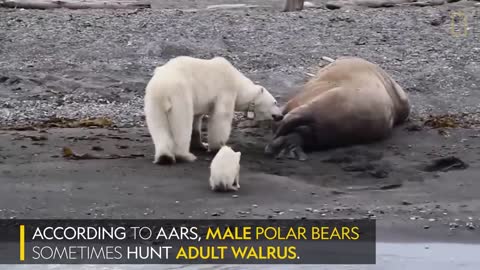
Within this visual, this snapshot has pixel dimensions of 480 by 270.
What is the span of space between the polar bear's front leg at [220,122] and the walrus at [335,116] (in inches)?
19.2

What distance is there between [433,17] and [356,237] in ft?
34.4

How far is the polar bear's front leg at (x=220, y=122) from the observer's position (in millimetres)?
9156

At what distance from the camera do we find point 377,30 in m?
16.2

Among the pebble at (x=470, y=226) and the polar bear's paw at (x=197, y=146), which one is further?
the polar bear's paw at (x=197, y=146)

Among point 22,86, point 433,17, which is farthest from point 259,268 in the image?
point 433,17

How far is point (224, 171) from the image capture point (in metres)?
8.05

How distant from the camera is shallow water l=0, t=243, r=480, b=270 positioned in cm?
664

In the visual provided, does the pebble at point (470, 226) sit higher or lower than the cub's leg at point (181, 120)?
lower

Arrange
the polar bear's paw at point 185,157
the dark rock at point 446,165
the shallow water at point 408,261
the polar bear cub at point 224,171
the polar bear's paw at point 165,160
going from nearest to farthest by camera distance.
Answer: the shallow water at point 408,261 < the polar bear cub at point 224,171 < the polar bear's paw at point 165,160 < the polar bear's paw at point 185,157 < the dark rock at point 446,165

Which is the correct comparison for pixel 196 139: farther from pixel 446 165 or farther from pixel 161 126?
pixel 446 165

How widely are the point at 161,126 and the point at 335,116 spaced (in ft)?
5.48

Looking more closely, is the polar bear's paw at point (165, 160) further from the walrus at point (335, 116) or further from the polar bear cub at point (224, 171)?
the walrus at point (335, 116)

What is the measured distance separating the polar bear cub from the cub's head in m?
1.48

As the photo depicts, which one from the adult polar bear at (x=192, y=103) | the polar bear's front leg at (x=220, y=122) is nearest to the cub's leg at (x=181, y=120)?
the adult polar bear at (x=192, y=103)
